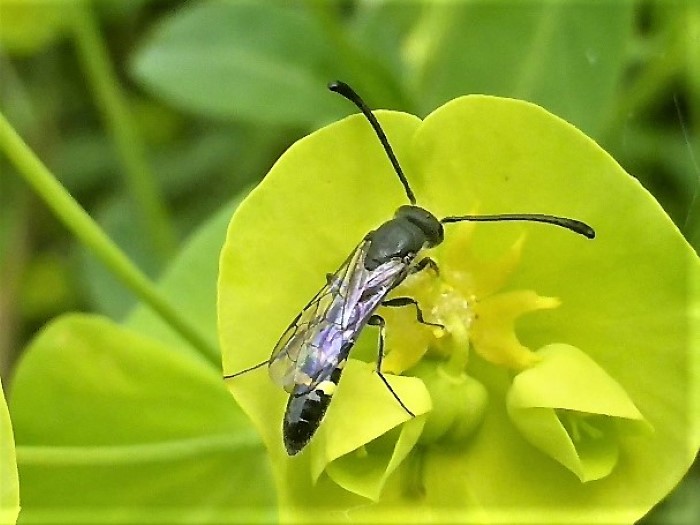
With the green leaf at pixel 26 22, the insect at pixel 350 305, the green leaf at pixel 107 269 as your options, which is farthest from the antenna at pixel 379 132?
the green leaf at pixel 26 22

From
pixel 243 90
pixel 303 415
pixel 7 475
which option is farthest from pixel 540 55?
pixel 7 475

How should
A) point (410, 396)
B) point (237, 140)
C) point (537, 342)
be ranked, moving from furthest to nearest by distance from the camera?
point (237, 140), point (537, 342), point (410, 396)

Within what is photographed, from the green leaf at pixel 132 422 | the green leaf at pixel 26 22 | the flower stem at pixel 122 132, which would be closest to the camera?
the green leaf at pixel 132 422

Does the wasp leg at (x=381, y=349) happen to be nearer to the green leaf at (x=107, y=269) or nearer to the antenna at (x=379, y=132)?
the antenna at (x=379, y=132)

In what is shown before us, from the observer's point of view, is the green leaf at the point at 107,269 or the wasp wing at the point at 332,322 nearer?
the wasp wing at the point at 332,322

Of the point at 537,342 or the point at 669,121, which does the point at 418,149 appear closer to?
the point at 537,342

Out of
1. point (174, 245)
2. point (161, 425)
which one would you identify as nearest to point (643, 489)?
point (161, 425)

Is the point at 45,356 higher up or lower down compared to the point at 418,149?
lower down
